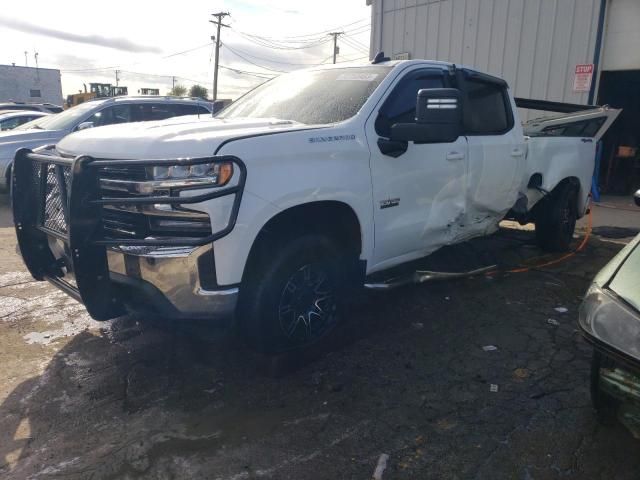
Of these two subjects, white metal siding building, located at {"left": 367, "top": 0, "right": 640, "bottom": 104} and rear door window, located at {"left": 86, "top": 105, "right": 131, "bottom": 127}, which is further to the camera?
white metal siding building, located at {"left": 367, "top": 0, "right": 640, "bottom": 104}

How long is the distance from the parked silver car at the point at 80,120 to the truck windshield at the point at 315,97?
177 inches

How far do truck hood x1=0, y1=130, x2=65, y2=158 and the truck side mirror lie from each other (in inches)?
273

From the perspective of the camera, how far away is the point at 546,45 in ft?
35.9

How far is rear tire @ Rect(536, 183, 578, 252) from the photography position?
19.9 ft

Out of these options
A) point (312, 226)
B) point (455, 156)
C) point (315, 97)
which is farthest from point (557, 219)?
point (312, 226)

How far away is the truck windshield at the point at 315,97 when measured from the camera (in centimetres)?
383

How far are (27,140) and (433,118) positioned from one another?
7.58 meters

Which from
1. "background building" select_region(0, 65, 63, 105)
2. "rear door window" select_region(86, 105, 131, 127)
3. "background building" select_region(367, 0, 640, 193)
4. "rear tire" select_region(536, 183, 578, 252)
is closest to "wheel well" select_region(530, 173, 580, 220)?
"rear tire" select_region(536, 183, 578, 252)

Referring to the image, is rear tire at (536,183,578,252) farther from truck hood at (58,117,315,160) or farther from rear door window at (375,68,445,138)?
truck hood at (58,117,315,160)

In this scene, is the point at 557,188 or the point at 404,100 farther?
the point at 557,188

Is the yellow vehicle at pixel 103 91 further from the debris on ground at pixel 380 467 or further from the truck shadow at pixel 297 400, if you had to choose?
the debris on ground at pixel 380 467

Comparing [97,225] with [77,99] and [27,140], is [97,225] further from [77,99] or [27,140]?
[77,99]

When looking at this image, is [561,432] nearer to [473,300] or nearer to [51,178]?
[473,300]

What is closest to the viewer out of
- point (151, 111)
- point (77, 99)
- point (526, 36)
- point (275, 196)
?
point (275, 196)
